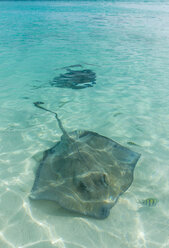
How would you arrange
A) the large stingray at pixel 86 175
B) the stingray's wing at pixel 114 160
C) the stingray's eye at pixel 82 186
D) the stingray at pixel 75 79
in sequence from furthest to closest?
1. the stingray at pixel 75 79
2. the stingray's wing at pixel 114 160
3. the stingray's eye at pixel 82 186
4. the large stingray at pixel 86 175

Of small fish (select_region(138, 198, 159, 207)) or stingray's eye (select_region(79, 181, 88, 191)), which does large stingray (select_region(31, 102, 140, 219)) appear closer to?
stingray's eye (select_region(79, 181, 88, 191))

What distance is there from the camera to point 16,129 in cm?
641

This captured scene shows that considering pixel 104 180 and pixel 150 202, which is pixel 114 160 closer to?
pixel 104 180

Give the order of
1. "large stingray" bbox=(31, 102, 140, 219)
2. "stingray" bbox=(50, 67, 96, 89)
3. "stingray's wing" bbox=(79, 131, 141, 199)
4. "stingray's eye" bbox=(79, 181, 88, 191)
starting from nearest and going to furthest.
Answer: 1. "large stingray" bbox=(31, 102, 140, 219)
2. "stingray's eye" bbox=(79, 181, 88, 191)
3. "stingray's wing" bbox=(79, 131, 141, 199)
4. "stingray" bbox=(50, 67, 96, 89)

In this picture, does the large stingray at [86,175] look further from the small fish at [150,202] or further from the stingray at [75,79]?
the stingray at [75,79]

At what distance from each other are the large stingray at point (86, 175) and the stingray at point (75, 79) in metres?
4.90

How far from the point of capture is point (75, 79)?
33.0ft

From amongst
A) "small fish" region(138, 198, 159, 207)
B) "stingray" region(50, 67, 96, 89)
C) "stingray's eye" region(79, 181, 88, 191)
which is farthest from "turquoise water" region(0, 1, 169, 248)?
"stingray's eye" region(79, 181, 88, 191)

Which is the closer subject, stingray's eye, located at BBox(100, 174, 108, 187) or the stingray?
stingray's eye, located at BBox(100, 174, 108, 187)

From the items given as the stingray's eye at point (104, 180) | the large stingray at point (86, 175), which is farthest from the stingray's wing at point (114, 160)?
the stingray's eye at point (104, 180)

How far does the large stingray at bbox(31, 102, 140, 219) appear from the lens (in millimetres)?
3217

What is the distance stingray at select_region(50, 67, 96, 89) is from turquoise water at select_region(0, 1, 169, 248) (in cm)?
40

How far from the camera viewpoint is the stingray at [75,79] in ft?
31.0

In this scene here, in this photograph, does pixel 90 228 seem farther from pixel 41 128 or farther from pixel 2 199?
pixel 41 128
